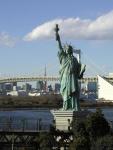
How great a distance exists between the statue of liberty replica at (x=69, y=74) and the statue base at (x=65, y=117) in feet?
1.37

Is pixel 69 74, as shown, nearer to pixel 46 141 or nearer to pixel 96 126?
pixel 96 126

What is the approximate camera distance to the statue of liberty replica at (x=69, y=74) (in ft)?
57.7

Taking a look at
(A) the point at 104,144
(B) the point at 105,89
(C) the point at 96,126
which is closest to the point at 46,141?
(C) the point at 96,126

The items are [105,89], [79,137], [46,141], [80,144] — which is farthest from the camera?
[105,89]

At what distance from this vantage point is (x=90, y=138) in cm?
1495

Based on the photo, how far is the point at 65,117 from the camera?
56.0 feet

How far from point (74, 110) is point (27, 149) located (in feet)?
5.52

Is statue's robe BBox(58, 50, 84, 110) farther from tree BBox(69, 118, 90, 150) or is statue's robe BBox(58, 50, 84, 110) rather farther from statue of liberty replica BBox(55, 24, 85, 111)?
tree BBox(69, 118, 90, 150)

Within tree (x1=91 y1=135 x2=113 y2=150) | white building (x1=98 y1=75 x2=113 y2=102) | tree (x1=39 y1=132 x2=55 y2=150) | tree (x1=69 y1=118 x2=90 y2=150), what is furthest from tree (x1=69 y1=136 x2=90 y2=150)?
white building (x1=98 y1=75 x2=113 y2=102)

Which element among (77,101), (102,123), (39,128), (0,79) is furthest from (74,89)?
(0,79)

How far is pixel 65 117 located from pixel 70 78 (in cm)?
117

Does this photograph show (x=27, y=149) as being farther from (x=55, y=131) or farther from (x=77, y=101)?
(x=77, y=101)

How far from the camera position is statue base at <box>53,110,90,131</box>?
16875 millimetres

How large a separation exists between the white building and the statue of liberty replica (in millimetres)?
67901
